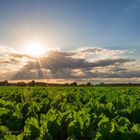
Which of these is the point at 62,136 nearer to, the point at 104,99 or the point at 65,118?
the point at 65,118

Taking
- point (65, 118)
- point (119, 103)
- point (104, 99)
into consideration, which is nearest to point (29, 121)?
point (65, 118)

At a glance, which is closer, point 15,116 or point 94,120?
point 94,120

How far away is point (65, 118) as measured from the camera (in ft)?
19.5

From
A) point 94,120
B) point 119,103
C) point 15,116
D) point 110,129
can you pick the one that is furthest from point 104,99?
point 110,129

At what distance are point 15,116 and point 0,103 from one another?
160 inches

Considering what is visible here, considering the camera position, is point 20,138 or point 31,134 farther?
point 31,134

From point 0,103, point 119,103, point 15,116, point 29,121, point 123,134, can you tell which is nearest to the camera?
point 123,134

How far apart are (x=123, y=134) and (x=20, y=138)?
1.30 metres

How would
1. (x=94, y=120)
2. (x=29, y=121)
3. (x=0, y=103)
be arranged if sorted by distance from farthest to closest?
(x=0, y=103) < (x=94, y=120) < (x=29, y=121)

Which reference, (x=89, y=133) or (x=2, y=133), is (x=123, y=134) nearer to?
(x=89, y=133)

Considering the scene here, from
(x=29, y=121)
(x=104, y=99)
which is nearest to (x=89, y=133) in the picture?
(x=29, y=121)

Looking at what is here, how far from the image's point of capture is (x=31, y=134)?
4977 millimetres

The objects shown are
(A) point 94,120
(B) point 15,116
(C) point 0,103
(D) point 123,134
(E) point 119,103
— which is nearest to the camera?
(D) point 123,134

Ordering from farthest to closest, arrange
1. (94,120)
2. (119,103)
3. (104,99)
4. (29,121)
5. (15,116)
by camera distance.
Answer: (104,99), (119,103), (15,116), (94,120), (29,121)
